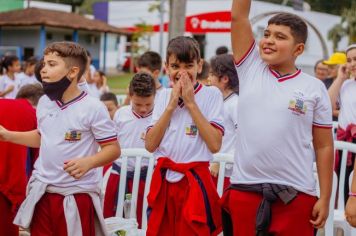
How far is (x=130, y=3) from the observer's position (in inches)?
1710

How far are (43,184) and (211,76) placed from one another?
5.93ft

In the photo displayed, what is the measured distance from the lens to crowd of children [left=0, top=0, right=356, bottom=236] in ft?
10.2

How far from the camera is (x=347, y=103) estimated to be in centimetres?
591

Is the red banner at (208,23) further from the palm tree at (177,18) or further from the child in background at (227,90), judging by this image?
the child in background at (227,90)

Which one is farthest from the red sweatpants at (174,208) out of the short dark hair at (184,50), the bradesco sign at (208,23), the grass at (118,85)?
the bradesco sign at (208,23)

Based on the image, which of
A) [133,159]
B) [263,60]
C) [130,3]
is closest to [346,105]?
[133,159]

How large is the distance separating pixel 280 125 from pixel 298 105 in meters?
0.13

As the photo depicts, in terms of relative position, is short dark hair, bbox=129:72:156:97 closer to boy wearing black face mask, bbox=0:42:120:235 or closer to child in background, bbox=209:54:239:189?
child in background, bbox=209:54:239:189

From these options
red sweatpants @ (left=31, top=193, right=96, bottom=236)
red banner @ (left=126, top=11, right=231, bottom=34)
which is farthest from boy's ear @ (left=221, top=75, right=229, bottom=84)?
red banner @ (left=126, top=11, right=231, bottom=34)

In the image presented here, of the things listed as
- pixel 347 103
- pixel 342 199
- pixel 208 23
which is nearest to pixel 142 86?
pixel 342 199

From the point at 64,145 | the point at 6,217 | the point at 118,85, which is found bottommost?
the point at 118,85

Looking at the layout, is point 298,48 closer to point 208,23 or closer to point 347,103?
point 347,103

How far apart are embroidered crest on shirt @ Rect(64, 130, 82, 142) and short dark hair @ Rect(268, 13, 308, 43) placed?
126 centimetres

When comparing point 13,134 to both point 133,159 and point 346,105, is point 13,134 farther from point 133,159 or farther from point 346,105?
point 346,105
